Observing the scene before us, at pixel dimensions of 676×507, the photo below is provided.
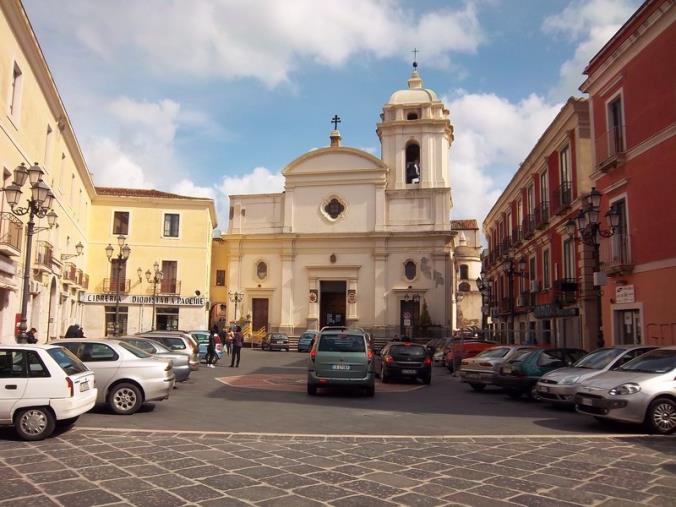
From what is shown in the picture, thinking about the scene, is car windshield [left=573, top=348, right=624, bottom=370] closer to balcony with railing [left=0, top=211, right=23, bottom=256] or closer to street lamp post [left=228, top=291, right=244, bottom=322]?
balcony with railing [left=0, top=211, right=23, bottom=256]

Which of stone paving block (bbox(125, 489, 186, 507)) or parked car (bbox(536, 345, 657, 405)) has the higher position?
parked car (bbox(536, 345, 657, 405))

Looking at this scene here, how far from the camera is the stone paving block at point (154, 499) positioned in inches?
216

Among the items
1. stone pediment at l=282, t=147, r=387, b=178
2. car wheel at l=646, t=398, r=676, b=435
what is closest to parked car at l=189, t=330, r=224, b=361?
car wheel at l=646, t=398, r=676, b=435

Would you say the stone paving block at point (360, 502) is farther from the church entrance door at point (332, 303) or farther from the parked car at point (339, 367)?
the church entrance door at point (332, 303)

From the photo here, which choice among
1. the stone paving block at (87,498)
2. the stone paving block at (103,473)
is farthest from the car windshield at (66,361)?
the stone paving block at (87,498)

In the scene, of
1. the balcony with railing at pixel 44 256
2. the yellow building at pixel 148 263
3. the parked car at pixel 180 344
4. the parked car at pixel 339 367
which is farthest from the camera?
the yellow building at pixel 148 263

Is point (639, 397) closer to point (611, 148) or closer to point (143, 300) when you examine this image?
point (611, 148)

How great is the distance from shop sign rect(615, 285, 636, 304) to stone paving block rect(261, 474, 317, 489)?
1446cm

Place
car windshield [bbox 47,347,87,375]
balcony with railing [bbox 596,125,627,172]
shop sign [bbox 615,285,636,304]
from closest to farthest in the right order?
car windshield [bbox 47,347,87,375]
shop sign [bbox 615,285,636,304]
balcony with railing [bbox 596,125,627,172]

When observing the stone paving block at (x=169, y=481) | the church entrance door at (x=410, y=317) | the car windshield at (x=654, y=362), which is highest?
the church entrance door at (x=410, y=317)

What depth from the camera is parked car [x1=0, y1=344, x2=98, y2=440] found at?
8.37 meters

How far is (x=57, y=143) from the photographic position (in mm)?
24375

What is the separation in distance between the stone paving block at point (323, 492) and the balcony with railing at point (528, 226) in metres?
26.1

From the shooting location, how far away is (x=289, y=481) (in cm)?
634
